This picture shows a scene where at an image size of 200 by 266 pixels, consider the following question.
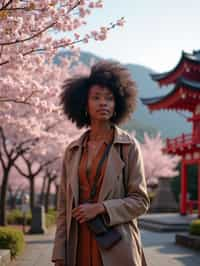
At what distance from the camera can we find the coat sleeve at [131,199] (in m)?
2.69

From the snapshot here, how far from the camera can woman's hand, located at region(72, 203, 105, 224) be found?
2.69 meters

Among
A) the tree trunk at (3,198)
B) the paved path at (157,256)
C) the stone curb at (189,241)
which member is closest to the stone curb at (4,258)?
the paved path at (157,256)

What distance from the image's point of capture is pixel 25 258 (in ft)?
34.9

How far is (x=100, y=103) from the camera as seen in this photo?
9.80 ft

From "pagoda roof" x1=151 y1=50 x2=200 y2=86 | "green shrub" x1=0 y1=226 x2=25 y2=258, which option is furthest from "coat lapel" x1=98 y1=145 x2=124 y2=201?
"pagoda roof" x1=151 y1=50 x2=200 y2=86

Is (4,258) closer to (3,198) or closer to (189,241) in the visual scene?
(189,241)

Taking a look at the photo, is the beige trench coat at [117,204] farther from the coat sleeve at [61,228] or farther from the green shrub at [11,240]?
the green shrub at [11,240]

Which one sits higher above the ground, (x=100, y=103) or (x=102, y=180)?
(x=100, y=103)

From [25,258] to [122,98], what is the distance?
8248 mm

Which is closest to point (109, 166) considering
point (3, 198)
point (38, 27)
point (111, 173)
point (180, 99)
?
point (111, 173)

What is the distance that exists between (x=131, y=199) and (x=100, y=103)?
623mm

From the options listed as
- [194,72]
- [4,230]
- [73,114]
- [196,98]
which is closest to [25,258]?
[4,230]

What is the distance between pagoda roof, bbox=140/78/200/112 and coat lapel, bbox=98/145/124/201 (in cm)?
1949

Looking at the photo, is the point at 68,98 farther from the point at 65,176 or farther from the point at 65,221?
the point at 65,221
